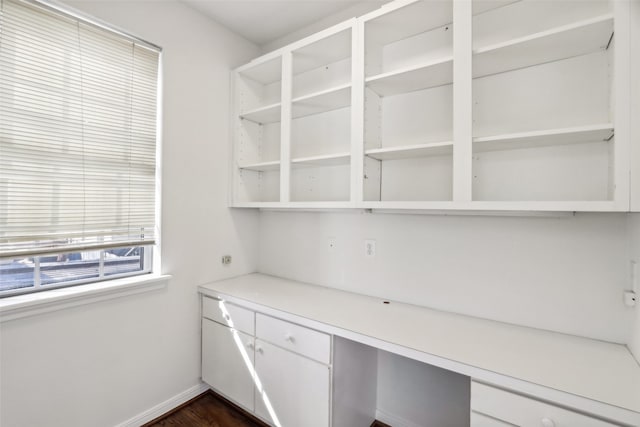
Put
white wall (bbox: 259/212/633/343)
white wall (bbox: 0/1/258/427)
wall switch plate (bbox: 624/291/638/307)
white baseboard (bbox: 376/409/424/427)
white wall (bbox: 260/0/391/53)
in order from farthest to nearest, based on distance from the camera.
Answer: white wall (bbox: 260/0/391/53) < white baseboard (bbox: 376/409/424/427) < white wall (bbox: 0/1/258/427) < white wall (bbox: 259/212/633/343) < wall switch plate (bbox: 624/291/638/307)

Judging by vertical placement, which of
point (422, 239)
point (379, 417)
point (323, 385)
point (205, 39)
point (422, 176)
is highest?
point (205, 39)

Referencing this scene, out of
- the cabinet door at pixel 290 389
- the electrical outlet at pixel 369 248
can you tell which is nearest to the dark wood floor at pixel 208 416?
the cabinet door at pixel 290 389

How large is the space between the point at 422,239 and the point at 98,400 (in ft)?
6.97

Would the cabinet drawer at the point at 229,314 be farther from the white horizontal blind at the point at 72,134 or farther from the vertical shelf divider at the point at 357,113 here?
the vertical shelf divider at the point at 357,113

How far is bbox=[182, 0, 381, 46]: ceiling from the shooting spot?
2.04 meters

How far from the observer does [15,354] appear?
1432 mm

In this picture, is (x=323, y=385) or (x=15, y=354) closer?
(x=15, y=354)

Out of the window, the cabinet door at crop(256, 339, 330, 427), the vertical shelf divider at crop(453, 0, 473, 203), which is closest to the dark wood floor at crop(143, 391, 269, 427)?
the cabinet door at crop(256, 339, 330, 427)

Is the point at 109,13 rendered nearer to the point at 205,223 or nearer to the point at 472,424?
the point at 205,223

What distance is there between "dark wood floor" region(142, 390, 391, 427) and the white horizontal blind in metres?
1.20

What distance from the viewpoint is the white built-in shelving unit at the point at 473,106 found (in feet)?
4.11

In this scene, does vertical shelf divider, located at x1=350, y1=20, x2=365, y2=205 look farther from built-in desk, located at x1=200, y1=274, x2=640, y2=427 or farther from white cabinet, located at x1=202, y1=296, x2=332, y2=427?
white cabinet, located at x1=202, y1=296, x2=332, y2=427

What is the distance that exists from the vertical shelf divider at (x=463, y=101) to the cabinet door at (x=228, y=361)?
60.3 inches

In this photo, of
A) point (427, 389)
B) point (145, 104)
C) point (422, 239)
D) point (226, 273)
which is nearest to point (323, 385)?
point (427, 389)
